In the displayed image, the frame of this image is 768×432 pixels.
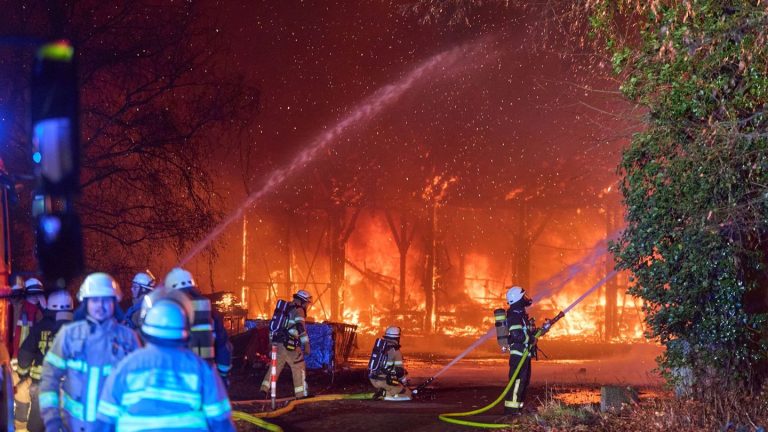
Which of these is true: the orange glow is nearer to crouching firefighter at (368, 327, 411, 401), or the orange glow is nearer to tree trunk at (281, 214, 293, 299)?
tree trunk at (281, 214, 293, 299)

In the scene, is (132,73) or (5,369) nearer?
(5,369)

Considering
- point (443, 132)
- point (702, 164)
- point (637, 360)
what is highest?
point (443, 132)

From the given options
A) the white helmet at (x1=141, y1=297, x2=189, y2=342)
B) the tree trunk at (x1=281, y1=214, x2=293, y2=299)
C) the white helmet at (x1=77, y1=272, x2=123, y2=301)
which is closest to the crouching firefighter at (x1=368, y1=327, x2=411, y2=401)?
the white helmet at (x1=77, y1=272, x2=123, y2=301)

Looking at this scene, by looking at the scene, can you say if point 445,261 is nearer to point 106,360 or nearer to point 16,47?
point 16,47

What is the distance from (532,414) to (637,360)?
48.2 feet

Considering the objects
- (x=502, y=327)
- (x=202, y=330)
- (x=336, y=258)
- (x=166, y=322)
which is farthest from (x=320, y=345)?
(x=166, y=322)

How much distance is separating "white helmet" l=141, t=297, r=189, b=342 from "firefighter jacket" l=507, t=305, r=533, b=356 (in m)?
6.96

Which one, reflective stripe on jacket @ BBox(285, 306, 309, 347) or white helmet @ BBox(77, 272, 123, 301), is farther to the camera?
reflective stripe on jacket @ BBox(285, 306, 309, 347)

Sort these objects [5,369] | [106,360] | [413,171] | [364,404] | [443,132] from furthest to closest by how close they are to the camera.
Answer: [443,132] < [413,171] < [364,404] < [5,369] < [106,360]

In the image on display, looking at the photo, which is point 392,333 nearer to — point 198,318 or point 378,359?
point 378,359

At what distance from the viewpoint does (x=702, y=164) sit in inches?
300

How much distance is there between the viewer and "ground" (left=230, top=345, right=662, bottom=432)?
32.2 ft

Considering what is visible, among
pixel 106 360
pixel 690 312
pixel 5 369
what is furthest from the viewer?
pixel 690 312

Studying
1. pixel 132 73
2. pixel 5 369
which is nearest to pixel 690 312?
pixel 5 369
